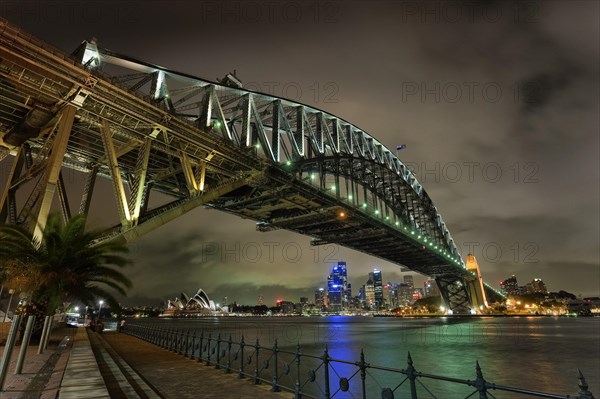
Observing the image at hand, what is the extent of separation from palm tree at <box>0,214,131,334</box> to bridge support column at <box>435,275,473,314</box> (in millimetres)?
110910

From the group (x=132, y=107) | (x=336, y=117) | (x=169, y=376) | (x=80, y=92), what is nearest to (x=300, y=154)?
(x=336, y=117)

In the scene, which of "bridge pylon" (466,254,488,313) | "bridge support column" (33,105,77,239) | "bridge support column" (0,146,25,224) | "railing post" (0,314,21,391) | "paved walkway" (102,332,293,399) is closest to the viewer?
"railing post" (0,314,21,391)

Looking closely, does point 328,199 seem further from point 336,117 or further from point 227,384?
point 227,384

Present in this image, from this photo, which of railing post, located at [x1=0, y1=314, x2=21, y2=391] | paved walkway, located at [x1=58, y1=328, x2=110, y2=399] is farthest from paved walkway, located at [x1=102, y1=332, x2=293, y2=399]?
railing post, located at [x1=0, y1=314, x2=21, y2=391]

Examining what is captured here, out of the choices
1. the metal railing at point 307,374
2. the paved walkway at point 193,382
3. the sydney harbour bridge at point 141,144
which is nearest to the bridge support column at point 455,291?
the sydney harbour bridge at point 141,144

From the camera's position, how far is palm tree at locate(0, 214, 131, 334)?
16453mm

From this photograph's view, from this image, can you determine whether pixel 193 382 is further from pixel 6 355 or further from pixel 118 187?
pixel 118 187

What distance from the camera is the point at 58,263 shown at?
17781 millimetres

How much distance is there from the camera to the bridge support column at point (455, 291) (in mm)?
118300

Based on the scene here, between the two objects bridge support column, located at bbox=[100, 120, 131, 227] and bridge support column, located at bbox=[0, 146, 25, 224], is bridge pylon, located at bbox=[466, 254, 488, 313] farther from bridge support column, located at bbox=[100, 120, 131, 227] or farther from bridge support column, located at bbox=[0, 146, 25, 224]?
bridge support column, located at bbox=[0, 146, 25, 224]

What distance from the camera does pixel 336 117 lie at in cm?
5572

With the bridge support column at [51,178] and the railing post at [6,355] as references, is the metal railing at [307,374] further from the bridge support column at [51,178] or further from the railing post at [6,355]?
the bridge support column at [51,178]

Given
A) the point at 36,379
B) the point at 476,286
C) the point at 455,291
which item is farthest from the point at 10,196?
the point at 455,291

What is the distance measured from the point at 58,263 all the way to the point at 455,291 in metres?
130
